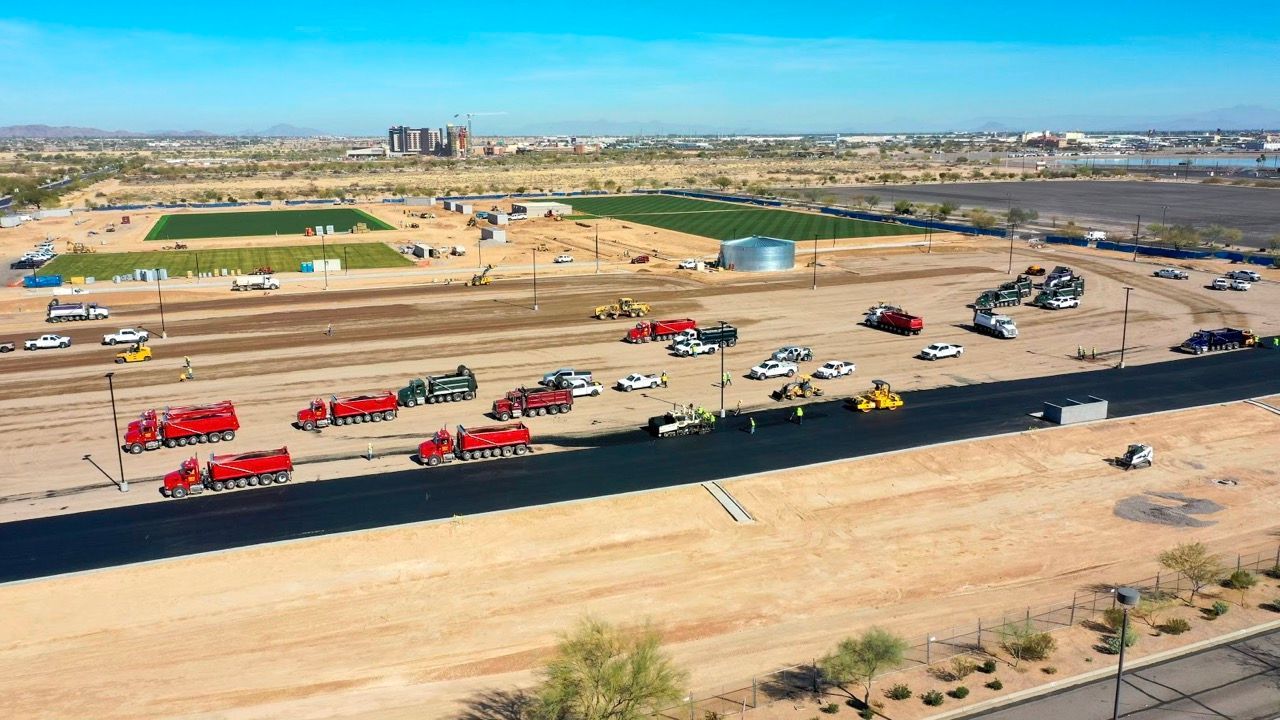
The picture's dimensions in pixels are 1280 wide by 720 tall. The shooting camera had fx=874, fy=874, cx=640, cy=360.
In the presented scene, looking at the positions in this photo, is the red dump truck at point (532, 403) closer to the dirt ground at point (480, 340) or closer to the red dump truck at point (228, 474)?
the dirt ground at point (480, 340)

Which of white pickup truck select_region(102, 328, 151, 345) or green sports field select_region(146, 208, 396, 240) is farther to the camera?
green sports field select_region(146, 208, 396, 240)

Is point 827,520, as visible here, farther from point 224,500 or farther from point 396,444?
point 224,500

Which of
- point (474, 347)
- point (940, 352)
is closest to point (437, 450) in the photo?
point (474, 347)

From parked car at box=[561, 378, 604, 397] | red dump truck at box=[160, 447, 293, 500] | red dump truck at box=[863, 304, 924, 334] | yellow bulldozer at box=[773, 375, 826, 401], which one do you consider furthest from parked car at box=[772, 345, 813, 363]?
red dump truck at box=[160, 447, 293, 500]

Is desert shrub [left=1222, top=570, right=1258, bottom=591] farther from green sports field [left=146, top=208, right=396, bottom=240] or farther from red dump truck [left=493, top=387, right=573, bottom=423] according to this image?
green sports field [left=146, top=208, right=396, bottom=240]

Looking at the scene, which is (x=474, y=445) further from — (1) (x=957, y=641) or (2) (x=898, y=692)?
(2) (x=898, y=692)

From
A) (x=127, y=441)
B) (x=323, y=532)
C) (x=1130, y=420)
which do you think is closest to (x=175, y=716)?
(x=323, y=532)
